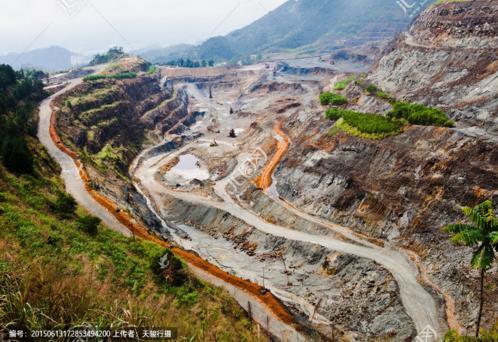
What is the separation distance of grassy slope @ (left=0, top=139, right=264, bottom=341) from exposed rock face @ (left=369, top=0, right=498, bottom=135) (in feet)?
158

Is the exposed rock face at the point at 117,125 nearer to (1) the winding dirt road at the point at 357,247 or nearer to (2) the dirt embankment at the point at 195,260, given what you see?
(2) the dirt embankment at the point at 195,260

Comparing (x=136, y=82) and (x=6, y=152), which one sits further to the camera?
(x=136, y=82)

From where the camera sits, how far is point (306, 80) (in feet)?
647

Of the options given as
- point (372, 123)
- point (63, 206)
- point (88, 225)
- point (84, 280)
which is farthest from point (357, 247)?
point (84, 280)

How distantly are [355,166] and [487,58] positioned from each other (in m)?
38.0

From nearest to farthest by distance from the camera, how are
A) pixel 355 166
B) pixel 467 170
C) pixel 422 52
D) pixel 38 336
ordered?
pixel 38 336
pixel 467 170
pixel 355 166
pixel 422 52

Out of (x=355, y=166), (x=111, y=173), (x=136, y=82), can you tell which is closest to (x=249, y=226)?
(x=355, y=166)

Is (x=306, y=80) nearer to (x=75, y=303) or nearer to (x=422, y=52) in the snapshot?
(x=422, y=52)

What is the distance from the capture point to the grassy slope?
12109 mm

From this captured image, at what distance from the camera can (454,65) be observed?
255 ft

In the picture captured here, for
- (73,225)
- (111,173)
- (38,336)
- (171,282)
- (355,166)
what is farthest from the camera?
(111,173)

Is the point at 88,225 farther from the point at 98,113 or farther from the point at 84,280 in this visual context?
the point at 98,113

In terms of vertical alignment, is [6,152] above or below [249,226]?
above

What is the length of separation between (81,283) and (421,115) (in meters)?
60.1
